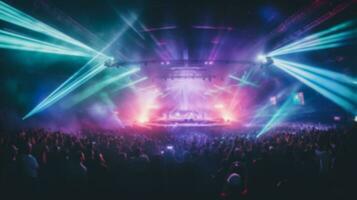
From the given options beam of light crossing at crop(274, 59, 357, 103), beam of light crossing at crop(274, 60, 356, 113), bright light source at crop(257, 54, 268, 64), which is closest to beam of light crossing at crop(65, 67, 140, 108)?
bright light source at crop(257, 54, 268, 64)

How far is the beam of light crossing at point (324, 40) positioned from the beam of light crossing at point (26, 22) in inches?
442

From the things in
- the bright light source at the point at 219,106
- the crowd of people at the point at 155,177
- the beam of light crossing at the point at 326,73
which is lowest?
the crowd of people at the point at 155,177

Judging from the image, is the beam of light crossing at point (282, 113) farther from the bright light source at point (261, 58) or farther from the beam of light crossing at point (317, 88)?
the bright light source at point (261, 58)

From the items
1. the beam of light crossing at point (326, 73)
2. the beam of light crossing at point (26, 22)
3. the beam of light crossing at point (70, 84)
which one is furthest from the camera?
the beam of light crossing at point (326, 73)

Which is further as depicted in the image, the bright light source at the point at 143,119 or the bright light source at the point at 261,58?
the bright light source at the point at 143,119

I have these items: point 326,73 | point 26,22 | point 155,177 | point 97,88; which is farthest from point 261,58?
point 155,177

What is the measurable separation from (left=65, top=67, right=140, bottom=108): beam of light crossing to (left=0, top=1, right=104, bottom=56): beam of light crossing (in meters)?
5.59

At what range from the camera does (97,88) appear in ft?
68.0

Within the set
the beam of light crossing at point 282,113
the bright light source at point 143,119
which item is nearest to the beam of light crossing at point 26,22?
the bright light source at point 143,119

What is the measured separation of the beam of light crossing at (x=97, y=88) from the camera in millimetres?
18266

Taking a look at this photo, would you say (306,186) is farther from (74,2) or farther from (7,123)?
(7,123)

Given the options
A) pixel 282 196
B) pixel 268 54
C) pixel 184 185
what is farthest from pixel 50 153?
pixel 268 54

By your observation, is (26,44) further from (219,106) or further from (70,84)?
(219,106)

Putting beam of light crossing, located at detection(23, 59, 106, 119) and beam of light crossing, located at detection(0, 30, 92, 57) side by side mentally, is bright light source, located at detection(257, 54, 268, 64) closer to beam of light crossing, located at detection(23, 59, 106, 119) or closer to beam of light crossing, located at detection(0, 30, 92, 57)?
beam of light crossing, located at detection(23, 59, 106, 119)
